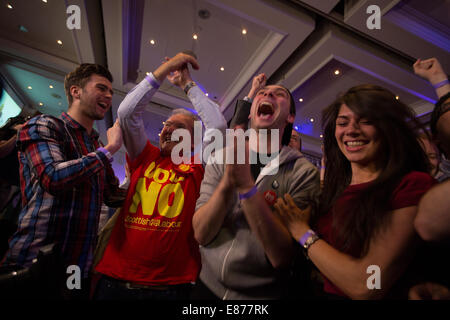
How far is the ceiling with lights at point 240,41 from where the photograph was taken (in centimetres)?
336

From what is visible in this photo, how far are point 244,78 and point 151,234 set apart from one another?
4.41m

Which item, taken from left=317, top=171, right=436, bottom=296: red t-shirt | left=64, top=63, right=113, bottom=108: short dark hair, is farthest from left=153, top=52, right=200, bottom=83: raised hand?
left=317, top=171, right=436, bottom=296: red t-shirt

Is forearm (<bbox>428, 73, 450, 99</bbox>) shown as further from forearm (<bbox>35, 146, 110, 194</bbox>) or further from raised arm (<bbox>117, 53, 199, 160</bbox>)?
forearm (<bbox>35, 146, 110, 194</bbox>)

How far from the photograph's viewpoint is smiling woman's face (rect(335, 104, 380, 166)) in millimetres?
968

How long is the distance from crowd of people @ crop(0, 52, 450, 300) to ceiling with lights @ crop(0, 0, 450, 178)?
1.81 metres

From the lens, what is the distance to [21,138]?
1.34 m

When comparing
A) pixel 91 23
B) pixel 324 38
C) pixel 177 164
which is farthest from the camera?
pixel 91 23

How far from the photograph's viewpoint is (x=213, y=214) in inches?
36.5

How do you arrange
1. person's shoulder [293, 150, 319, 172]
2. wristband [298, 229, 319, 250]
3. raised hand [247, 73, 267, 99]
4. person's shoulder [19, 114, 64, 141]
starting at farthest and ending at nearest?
raised hand [247, 73, 267, 99] → person's shoulder [19, 114, 64, 141] → person's shoulder [293, 150, 319, 172] → wristband [298, 229, 319, 250]

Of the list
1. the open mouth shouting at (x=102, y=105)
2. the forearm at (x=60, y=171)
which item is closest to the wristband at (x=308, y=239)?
the forearm at (x=60, y=171)

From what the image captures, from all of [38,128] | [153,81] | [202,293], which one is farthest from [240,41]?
[202,293]
